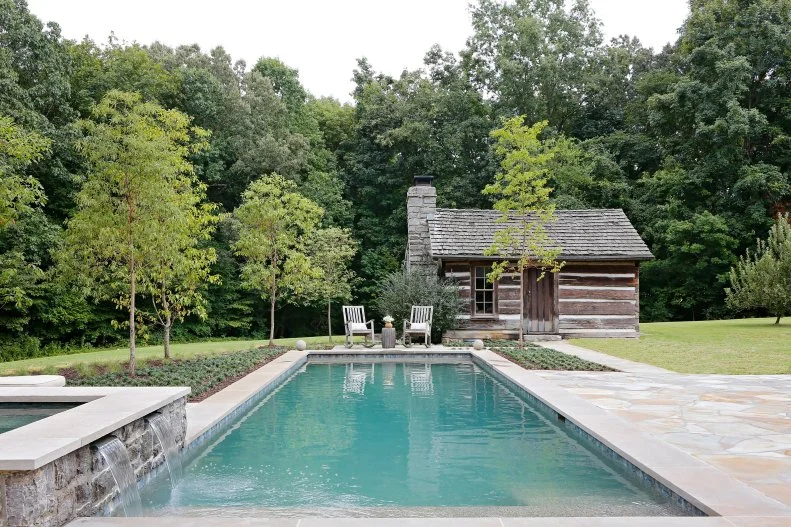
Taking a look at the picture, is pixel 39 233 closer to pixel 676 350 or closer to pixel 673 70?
pixel 676 350

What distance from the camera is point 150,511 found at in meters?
4.59

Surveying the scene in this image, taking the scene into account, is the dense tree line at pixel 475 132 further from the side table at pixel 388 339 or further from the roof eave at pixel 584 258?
the side table at pixel 388 339

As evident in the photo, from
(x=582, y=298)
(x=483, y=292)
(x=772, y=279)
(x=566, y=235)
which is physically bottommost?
(x=582, y=298)

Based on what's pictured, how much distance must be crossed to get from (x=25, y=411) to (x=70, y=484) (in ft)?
6.37

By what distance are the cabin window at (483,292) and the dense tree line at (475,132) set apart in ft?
26.4

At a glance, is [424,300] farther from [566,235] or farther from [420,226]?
[566,235]

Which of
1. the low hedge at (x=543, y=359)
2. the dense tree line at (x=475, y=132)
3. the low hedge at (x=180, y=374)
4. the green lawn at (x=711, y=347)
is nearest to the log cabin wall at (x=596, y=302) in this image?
the green lawn at (x=711, y=347)

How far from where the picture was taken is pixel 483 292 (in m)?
19.2

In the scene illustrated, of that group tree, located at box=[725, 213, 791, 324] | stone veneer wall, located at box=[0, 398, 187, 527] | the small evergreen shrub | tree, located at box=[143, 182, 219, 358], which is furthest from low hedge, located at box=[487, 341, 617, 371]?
tree, located at box=[725, 213, 791, 324]

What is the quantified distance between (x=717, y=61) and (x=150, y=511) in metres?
27.8

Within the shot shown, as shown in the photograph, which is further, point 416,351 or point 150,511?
point 416,351

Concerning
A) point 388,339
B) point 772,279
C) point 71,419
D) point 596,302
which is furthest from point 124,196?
point 772,279

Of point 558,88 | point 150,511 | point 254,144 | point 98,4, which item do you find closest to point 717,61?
point 558,88

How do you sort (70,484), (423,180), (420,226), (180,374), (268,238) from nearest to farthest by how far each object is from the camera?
(70,484) → (180,374) → (268,238) → (420,226) → (423,180)
